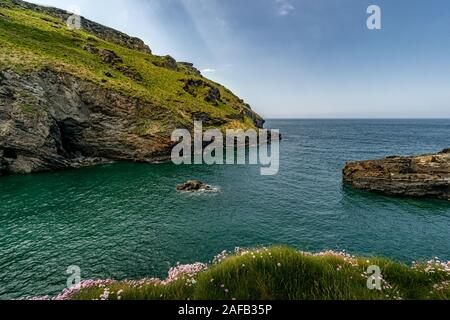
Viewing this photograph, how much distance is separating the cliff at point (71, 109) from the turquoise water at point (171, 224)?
895cm

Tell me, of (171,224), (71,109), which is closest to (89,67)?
(71,109)

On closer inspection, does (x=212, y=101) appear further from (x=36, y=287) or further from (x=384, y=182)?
(x=36, y=287)

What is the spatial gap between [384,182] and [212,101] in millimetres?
88812

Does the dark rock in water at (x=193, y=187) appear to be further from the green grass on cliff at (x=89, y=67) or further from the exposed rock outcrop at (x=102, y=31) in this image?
the exposed rock outcrop at (x=102, y=31)

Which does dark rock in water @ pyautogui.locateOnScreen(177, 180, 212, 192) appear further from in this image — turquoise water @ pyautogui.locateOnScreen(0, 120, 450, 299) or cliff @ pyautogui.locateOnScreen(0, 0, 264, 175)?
cliff @ pyautogui.locateOnScreen(0, 0, 264, 175)

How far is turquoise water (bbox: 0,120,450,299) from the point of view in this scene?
74.5 ft

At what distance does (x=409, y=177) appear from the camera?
4197cm

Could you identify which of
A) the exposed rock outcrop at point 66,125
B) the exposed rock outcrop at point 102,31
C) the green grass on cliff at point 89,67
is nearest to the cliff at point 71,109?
the exposed rock outcrop at point 66,125

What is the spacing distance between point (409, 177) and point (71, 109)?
243 ft

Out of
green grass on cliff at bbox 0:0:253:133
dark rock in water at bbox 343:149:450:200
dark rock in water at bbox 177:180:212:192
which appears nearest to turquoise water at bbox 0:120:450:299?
dark rock in water at bbox 177:180:212:192

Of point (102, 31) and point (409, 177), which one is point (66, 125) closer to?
point (409, 177)

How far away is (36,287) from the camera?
19203 millimetres

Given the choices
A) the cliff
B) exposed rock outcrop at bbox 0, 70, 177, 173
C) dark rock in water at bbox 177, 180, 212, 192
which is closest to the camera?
dark rock in water at bbox 177, 180, 212, 192

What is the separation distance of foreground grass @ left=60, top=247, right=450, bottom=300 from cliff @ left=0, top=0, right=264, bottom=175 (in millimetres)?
60262
